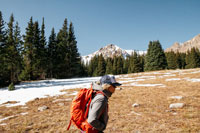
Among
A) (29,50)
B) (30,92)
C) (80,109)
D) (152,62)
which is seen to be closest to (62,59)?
(29,50)

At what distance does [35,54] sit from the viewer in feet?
103

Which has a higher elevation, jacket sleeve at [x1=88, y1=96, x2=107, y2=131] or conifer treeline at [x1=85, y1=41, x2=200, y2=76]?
conifer treeline at [x1=85, y1=41, x2=200, y2=76]

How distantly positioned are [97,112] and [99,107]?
9cm

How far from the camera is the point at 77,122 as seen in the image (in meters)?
2.21

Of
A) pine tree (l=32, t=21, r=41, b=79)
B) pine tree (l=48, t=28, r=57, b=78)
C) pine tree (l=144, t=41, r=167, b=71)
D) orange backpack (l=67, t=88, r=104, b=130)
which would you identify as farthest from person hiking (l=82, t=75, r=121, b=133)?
pine tree (l=144, t=41, r=167, b=71)

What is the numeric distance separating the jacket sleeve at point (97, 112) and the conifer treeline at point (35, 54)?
26157 mm

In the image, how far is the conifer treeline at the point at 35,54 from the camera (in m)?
23.9

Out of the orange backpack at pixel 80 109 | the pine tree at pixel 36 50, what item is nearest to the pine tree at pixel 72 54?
the pine tree at pixel 36 50

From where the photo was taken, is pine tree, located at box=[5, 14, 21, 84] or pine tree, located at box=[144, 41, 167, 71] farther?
pine tree, located at box=[144, 41, 167, 71]

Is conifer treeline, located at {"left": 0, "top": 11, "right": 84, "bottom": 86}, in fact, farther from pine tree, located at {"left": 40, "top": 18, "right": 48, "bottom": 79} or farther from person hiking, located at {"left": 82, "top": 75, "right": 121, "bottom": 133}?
person hiking, located at {"left": 82, "top": 75, "right": 121, "bottom": 133}

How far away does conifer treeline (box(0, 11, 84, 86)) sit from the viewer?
78.5 feet

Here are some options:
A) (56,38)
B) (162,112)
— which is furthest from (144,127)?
(56,38)

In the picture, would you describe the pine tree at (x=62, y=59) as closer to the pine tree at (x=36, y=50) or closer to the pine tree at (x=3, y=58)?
the pine tree at (x=36, y=50)

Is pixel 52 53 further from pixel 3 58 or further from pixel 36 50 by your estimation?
pixel 3 58
